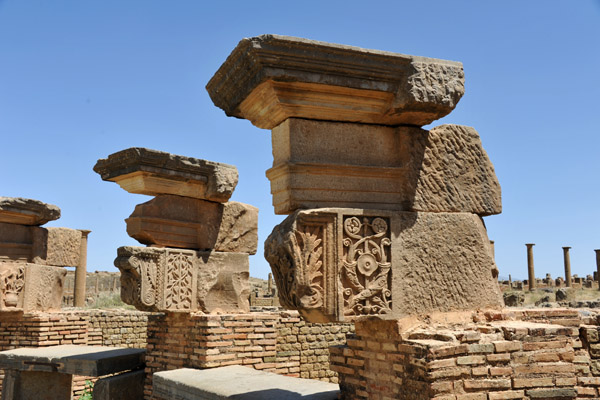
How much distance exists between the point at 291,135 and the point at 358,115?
20.1 inches

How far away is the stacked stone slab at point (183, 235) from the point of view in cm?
652

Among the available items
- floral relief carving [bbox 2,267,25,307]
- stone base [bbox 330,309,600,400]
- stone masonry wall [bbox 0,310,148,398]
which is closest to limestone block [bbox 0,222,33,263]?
floral relief carving [bbox 2,267,25,307]

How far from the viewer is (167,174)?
6652 millimetres

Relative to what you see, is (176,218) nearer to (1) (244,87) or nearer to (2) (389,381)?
(1) (244,87)

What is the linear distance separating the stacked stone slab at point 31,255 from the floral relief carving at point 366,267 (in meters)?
6.85

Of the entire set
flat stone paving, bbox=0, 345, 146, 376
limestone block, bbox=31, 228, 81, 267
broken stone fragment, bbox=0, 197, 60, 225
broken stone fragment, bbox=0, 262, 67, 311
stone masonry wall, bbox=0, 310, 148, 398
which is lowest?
flat stone paving, bbox=0, 345, 146, 376

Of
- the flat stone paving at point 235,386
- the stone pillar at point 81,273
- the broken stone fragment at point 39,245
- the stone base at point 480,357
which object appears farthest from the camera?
the stone pillar at point 81,273

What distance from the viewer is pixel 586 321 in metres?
3.90

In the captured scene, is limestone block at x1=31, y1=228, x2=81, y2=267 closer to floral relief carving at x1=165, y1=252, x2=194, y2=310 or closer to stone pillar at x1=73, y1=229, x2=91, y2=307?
floral relief carving at x1=165, y1=252, x2=194, y2=310

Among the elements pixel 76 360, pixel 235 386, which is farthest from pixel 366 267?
pixel 76 360

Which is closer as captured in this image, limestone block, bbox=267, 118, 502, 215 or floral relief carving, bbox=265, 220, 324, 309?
floral relief carving, bbox=265, 220, 324, 309

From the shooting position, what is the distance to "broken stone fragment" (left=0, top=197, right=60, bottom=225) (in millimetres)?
8500

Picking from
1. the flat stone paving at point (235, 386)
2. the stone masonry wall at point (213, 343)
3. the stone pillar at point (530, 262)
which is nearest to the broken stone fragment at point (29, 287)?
the stone masonry wall at point (213, 343)

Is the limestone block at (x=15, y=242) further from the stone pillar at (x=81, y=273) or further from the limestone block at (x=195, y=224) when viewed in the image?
the stone pillar at (x=81, y=273)
